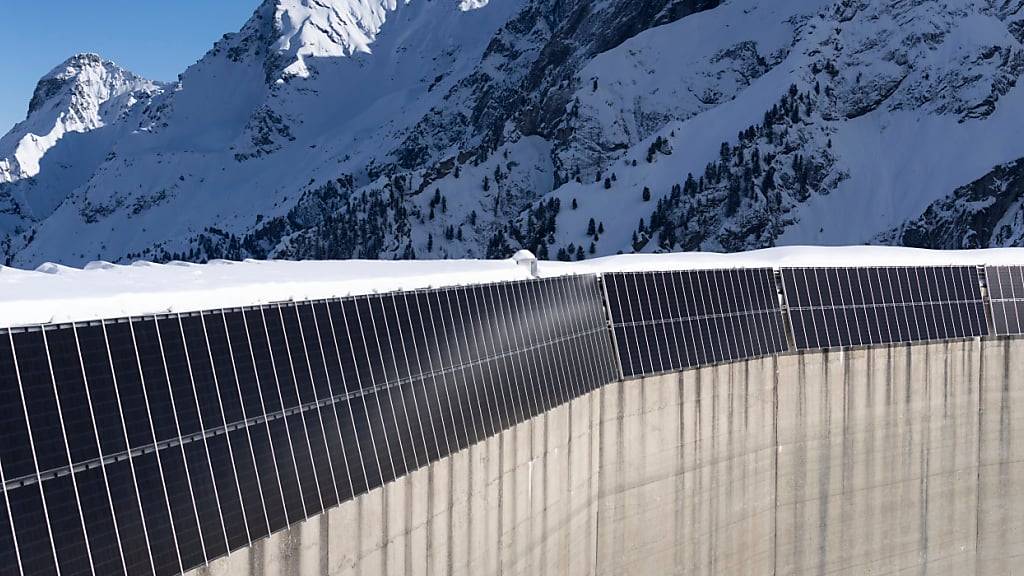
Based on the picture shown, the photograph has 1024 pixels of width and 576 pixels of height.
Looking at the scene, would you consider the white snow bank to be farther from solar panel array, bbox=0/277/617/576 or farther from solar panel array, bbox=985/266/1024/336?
solar panel array, bbox=985/266/1024/336

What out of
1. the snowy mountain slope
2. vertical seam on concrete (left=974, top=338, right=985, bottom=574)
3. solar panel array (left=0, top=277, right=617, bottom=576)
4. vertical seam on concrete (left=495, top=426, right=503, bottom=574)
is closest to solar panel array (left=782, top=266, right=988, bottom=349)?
vertical seam on concrete (left=974, top=338, right=985, bottom=574)

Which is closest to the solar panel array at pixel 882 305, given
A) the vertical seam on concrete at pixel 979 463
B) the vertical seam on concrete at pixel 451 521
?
the vertical seam on concrete at pixel 979 463

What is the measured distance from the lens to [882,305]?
1620 inches

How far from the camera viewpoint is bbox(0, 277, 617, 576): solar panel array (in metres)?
15.1

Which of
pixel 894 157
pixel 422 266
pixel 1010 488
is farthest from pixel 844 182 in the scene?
pixel 422 266

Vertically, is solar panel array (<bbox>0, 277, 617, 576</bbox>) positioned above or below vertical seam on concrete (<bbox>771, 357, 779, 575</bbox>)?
above

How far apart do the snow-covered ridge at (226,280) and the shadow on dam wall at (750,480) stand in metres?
4.06

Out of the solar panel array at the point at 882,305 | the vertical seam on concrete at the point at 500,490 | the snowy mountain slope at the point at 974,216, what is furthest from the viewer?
the snowy mountain slope at the point at 974,216

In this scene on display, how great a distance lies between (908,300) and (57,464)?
34192 millimetres

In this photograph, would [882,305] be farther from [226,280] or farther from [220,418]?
[220,418]

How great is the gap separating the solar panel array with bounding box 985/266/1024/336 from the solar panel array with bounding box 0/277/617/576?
2403 centimetres

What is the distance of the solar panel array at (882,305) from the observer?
3931cm

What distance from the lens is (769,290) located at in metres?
39.0

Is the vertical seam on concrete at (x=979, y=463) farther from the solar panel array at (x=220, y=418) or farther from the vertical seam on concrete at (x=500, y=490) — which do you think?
the vertical seam on concrete at (x=500, y=490)
